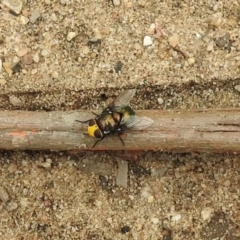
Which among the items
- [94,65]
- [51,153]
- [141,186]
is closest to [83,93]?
[94,65]

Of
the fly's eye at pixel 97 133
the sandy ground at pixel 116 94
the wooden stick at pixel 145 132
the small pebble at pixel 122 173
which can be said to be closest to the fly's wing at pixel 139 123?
the wooden stick at pixel 145 132

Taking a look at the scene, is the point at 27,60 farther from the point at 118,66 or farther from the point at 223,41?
the point at 223,41

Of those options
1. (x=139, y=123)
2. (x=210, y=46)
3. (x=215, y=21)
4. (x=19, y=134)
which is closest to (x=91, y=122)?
(x=139, y=123)

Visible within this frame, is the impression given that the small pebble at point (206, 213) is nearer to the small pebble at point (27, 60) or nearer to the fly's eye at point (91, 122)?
the fly's eye at point (91, 122)

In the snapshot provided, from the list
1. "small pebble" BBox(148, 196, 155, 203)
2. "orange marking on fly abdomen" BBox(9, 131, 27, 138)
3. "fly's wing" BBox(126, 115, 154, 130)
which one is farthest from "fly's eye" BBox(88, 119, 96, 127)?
"small pebble" BBox(148, 196, 155, 203)

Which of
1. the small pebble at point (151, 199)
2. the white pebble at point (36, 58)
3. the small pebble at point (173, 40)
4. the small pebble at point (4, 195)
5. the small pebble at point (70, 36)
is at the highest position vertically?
the small pebble at point (70, 36)

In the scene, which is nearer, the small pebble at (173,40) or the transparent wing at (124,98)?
the transparent wing at (124,98)
